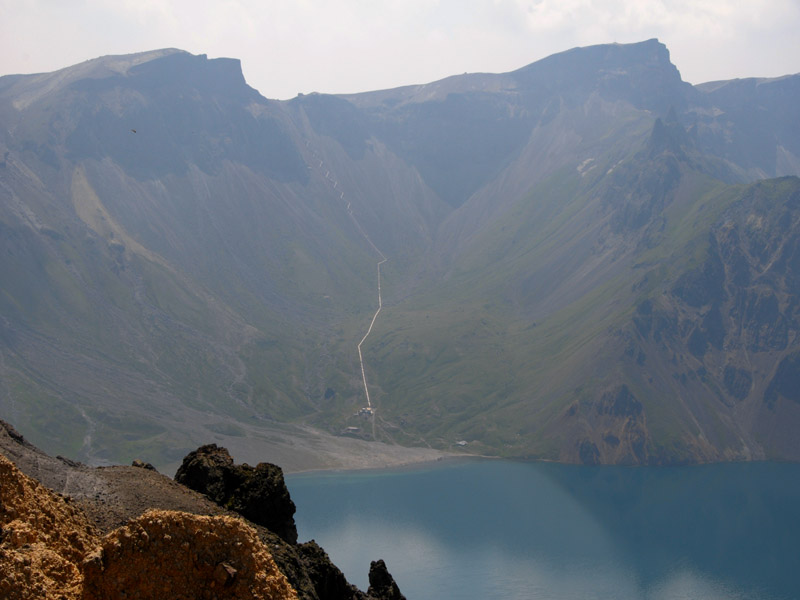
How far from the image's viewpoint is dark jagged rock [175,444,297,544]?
48125mm

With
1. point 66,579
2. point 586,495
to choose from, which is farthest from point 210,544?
point 586,495

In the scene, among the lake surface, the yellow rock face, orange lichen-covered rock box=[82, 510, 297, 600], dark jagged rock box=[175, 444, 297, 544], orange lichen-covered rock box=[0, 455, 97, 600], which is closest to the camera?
orange lichen-covered rock box=[0, 455, 97, 600]

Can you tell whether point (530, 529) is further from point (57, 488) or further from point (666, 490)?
point (57, 488)

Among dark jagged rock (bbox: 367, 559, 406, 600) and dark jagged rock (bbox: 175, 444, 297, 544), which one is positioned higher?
dark jagged rock (bbox: 175, 444, 297, 544)

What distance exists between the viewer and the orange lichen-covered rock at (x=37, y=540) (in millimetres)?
25016

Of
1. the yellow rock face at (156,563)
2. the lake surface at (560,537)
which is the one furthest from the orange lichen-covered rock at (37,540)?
the lake surface at (560,537)

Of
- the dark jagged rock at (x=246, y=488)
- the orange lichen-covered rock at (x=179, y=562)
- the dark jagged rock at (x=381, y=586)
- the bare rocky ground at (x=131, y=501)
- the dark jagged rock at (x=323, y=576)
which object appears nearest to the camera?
the orange lichen-covered rock at (x=179, y=562)

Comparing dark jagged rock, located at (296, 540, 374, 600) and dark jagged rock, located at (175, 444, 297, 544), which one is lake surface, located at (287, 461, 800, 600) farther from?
dark jagged rock, located at (296, 540, 374, 600)

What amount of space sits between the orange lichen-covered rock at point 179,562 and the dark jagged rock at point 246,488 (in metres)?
20.5

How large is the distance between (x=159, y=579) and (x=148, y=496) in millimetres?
15067

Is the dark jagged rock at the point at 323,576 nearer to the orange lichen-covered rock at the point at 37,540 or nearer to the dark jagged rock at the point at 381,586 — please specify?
the dark jagged rock at the point at 381,586

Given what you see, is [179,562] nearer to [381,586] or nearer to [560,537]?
[381,586]

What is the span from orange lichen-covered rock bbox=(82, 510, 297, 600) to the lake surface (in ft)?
339

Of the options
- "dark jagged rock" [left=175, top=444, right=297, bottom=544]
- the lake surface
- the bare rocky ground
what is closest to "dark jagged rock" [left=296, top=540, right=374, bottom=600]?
the bare rocky ground
